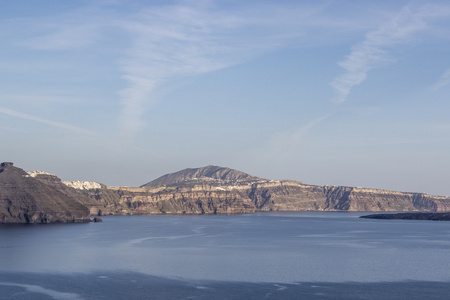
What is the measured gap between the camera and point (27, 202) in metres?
179

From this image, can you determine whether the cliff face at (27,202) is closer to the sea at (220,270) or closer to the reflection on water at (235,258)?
the reflection on water at (235,258)

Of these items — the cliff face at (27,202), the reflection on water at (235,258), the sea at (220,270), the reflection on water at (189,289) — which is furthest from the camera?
the cliff face at (27,202)

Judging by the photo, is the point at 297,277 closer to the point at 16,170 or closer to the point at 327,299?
the point at 327,299

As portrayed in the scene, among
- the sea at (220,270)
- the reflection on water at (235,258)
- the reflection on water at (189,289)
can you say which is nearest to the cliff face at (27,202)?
the reflection on water at (235,258)

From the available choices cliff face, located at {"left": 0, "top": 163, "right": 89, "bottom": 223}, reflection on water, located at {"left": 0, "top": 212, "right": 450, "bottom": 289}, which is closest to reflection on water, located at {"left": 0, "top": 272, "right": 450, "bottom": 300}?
reflection on water, located at {"left": 0, "top": 212, "right": 450, "bottom": 289}

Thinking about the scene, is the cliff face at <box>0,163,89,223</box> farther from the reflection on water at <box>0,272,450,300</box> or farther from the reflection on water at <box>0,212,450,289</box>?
the reflection on water at <box>0,272,450,300</box>

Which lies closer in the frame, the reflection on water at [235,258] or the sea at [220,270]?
the sea at [220,270]

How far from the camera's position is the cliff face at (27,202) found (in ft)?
578

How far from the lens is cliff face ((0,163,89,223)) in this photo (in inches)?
6939

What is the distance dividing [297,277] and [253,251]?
29616 millimetres

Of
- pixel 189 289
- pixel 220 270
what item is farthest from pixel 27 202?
pixel 189 289

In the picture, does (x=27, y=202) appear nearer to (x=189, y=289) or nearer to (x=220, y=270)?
(x=220, y=270)

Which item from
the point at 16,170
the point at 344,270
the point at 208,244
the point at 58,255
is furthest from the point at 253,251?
the point at 16,170

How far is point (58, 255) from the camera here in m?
90.5
